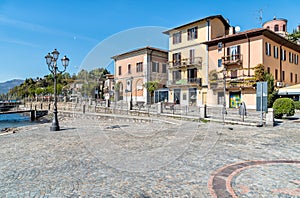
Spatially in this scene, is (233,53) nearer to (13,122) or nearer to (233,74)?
(233,74)

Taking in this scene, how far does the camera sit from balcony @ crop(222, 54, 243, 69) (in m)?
23.0

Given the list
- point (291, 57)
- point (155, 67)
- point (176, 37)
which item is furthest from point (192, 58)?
point (291, 57)

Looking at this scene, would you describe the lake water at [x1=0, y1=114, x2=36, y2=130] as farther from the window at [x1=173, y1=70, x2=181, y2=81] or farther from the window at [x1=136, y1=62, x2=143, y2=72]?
the window at [x1=173, y1=70, x2=181, y2=81]

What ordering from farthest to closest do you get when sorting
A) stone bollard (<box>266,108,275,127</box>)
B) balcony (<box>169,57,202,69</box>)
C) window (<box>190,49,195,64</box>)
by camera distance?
window (<box>190,49,195,64</box>) < balcony (<box>169,57,202,69</box>) < stone bollard (<box>266,108,275,127</box>)

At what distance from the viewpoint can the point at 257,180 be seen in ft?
12.8

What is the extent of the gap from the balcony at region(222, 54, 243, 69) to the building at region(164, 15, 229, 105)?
112 inches

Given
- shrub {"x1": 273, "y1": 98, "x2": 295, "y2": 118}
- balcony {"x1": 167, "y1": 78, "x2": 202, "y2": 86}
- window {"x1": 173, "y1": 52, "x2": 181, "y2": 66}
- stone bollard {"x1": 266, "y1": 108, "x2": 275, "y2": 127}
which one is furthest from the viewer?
window {"x1": 173, "y1": 52, "x2": 181, "y2": 66}

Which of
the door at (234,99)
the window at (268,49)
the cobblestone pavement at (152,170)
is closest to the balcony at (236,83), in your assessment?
the door at (234,99)

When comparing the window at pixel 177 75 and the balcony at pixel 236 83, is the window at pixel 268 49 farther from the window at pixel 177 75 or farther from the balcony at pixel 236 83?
the window at pixel 177 75

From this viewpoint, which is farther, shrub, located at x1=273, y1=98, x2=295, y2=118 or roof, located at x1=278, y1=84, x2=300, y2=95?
roof, located at x1=278, y1=84, x2=300, y2=95

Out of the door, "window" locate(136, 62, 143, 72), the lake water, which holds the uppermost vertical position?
"window" locate(136, 62, 143, 72)

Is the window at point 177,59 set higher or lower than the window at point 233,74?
higher

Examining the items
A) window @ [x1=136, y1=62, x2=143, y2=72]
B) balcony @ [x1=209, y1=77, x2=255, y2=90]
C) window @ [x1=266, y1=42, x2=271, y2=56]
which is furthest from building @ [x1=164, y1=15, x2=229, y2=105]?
window @ [x1=136, y1=62, x2=143, y2=72]

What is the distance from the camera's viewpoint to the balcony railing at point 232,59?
23.0 metres
